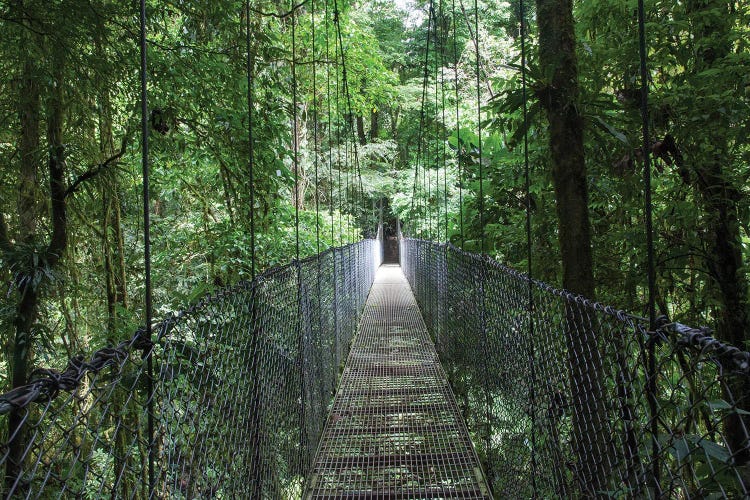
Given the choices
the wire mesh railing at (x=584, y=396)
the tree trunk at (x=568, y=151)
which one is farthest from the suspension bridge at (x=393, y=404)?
the tree trunk at (x=568, y=151)

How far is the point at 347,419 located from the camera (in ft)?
9.07

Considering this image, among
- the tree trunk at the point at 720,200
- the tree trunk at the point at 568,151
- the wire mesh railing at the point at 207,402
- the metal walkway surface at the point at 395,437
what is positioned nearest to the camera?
the wire mesh railing at the point at 207,402

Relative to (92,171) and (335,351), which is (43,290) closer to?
(92,171)

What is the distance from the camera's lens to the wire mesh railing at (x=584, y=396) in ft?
2.39

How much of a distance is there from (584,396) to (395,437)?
4.57ft

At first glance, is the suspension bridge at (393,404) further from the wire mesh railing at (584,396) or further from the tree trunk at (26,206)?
the tree trunk at (26,206)

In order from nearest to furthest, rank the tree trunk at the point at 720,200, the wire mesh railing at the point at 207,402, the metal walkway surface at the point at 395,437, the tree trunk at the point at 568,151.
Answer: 1. the wire mesh railing at the point at 207,402
2. the tree trunk at the point at 568,151
3. the tree trunk at the point at 720,200
4. the metal walkway surface at the point at 395,437

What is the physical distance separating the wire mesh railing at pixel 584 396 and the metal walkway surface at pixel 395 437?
0.13 m

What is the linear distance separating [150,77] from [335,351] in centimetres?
188

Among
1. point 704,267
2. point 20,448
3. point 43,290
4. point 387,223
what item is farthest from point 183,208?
point 387,223

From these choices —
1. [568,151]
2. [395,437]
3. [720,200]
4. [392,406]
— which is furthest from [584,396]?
[392,406]

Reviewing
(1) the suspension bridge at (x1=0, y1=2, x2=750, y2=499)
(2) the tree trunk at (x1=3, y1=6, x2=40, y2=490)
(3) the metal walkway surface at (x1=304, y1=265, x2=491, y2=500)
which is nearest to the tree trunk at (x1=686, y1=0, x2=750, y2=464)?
(1) the suspension bridge at (x1=0, y1=2, x2=750, y2=499)

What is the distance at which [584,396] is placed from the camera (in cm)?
128

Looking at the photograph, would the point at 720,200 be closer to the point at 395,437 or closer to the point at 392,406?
the point at 395,437
